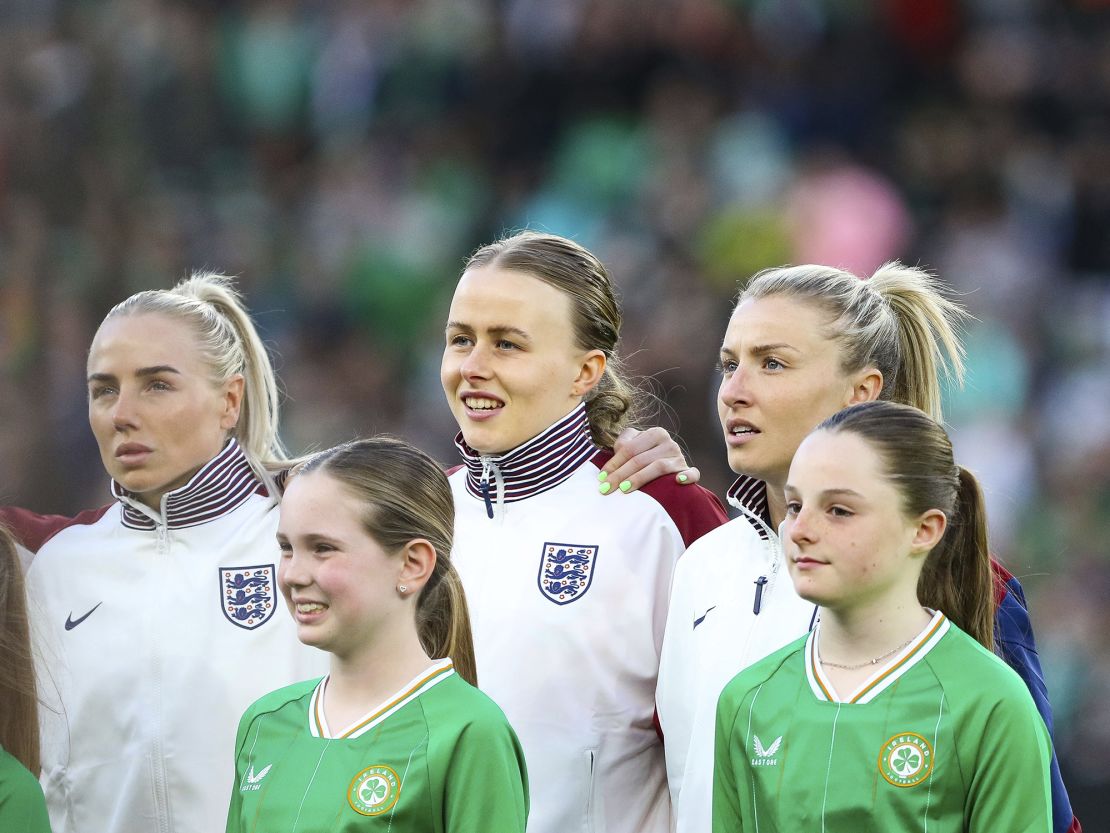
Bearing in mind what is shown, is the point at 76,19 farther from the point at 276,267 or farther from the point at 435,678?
the point at 435,678

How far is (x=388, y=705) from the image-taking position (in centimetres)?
309

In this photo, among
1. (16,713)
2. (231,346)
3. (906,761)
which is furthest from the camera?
(231,346)

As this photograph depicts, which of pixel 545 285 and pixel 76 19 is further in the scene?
pixel 76 19

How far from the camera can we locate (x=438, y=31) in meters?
10.8

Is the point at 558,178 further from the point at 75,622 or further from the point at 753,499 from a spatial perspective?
the point at 753,499

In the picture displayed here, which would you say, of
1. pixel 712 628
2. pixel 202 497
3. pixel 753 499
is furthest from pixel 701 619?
pixel 202 497

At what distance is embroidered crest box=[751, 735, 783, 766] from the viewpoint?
297 cm

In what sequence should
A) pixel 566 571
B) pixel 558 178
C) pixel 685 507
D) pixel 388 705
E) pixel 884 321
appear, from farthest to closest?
1. pixel 558 178
2. pixel 685 507
3. pixel 566 571
4. pixel 884 321
5. pixel 388 705

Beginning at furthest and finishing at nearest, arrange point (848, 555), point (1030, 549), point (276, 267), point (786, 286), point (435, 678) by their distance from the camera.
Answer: point (276, 267), point (1030, 549), point (786, 286), point (435, 678), point (848, 555)

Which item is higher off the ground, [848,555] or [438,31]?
[438,31]

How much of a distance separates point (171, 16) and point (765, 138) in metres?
3.53

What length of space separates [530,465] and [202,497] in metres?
0.73

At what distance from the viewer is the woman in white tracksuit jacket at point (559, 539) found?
367 centimetres

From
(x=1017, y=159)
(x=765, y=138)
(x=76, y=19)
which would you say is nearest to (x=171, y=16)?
(x=76, y=19)
